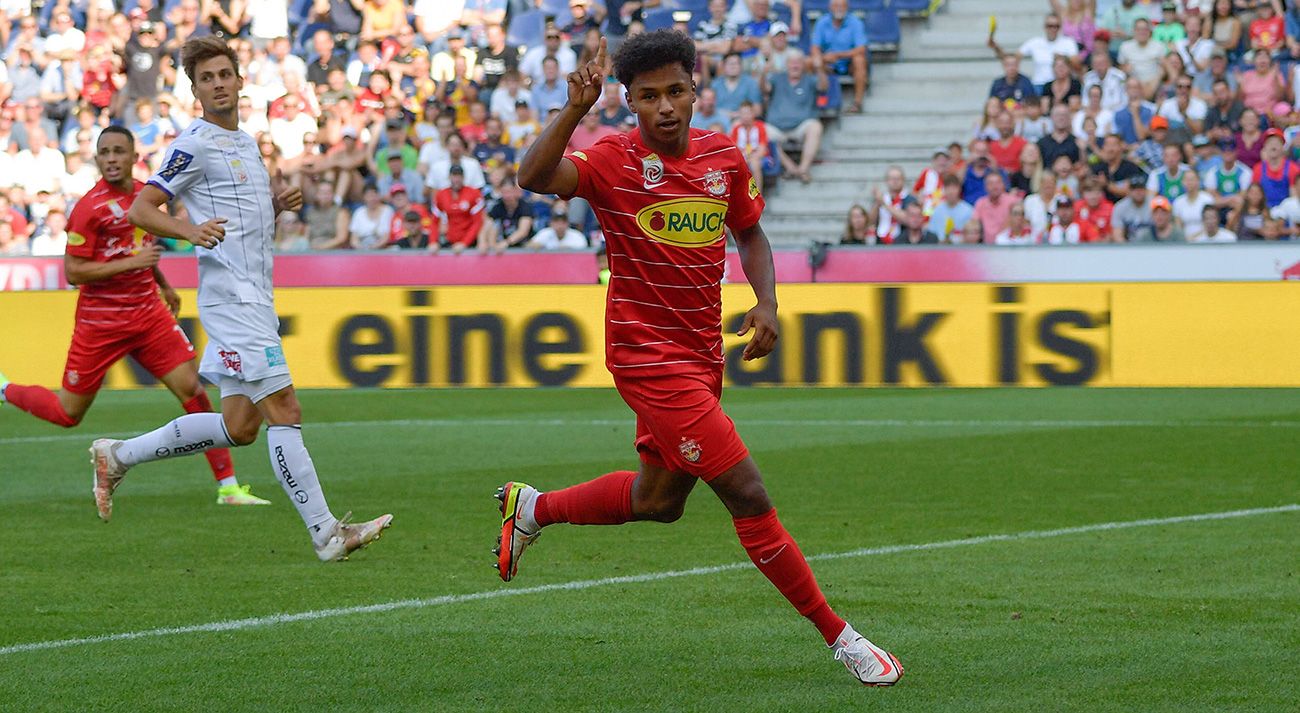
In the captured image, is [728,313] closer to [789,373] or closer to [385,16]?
[789,373]

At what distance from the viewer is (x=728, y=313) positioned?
1733 cm

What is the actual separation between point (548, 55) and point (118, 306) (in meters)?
13.6

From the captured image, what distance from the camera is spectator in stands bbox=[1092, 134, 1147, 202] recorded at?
1994 centimetres

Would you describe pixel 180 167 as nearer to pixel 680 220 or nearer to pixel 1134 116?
pixel 680 220

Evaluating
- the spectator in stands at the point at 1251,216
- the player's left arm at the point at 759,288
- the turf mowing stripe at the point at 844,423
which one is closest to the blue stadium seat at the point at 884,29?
the spectator in stands at the point at 1251,216

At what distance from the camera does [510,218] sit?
21406 mm

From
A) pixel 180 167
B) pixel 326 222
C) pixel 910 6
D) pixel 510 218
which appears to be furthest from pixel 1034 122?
pixel 180 167

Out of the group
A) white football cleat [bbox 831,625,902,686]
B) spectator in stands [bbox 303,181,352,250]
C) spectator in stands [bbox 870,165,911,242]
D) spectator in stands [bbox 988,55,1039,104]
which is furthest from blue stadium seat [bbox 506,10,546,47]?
white football cleat [bbox 831,625,902,686]

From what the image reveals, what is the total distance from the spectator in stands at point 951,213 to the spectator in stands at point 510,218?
4.55 meters

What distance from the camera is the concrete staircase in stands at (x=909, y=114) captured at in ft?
74.0

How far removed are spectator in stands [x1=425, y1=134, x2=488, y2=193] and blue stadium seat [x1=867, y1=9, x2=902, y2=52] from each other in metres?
5.24

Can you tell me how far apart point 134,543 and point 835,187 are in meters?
15.0

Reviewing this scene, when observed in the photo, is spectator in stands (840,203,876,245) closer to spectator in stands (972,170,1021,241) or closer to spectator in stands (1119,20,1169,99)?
spectator in stands (972,170,1021,241)

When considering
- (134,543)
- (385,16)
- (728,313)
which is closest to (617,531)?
(134,543)
